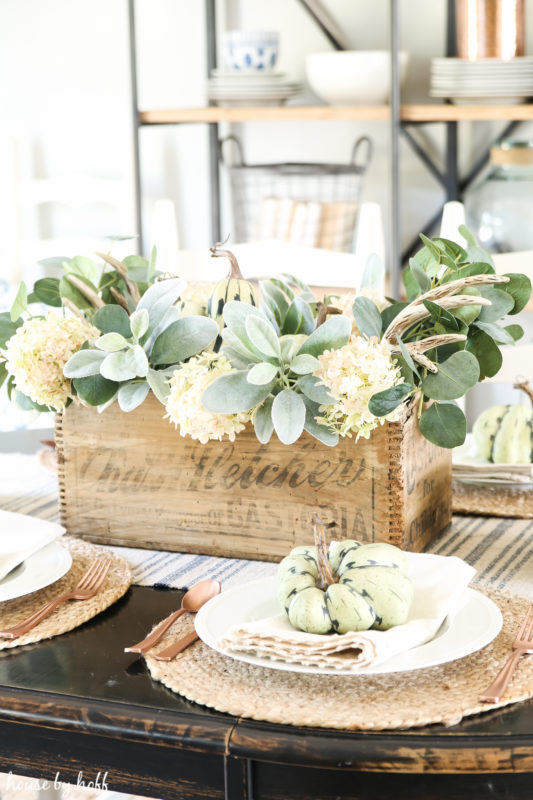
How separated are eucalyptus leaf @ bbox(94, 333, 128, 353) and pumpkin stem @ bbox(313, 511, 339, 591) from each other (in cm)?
29

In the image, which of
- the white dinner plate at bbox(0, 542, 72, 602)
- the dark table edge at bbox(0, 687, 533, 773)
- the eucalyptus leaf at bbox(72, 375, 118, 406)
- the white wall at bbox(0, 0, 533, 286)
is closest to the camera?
the dark table edge at bbox(0, 687, 533, 773)

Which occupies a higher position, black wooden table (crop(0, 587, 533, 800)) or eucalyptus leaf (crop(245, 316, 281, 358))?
eucalyptus leaf (crop(245, 316, 281, 358))

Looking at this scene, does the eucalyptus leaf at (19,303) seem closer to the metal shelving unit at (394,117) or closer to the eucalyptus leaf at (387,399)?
the eucalyptus leaf at (387,399)

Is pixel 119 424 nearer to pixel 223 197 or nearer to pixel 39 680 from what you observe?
pixel 39 680

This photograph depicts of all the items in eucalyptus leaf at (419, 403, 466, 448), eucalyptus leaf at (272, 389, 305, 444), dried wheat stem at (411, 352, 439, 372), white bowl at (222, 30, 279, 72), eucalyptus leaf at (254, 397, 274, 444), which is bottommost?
eucalyptus leaf at (419, 403, 466, 448)

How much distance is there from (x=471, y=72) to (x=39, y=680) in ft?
6.03

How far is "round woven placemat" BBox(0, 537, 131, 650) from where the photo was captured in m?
0.77

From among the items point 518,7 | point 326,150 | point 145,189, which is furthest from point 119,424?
point 145,189

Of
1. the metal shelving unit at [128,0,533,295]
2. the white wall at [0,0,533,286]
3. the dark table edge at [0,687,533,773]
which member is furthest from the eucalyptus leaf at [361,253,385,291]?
the white wall at [0,0,533,286]

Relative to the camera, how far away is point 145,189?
290 centimetres

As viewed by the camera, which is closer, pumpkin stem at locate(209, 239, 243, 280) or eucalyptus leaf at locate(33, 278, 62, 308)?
pumpkin stem at locate(209, 239, 243, 280)

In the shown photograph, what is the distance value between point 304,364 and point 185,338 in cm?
13

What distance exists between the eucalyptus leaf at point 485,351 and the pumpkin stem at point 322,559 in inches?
12.5

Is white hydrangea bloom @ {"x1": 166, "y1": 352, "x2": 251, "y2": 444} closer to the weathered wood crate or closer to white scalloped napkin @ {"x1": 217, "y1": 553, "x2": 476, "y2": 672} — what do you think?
the weathered wood crate
